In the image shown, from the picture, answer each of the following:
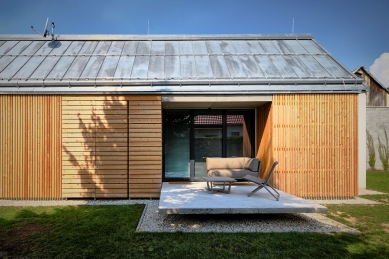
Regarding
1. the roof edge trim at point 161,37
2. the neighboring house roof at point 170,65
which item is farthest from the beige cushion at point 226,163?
the roof edge trim at point 161,37

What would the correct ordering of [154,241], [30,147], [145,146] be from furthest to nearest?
[145,146]
[30,147]
[154,241]

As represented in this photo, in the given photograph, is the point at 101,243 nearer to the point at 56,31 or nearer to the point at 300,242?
the point at 300,242

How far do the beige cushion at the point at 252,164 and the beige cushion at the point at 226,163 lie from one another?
0.13 meters

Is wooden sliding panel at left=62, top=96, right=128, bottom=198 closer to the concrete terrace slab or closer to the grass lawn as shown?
the concrete terrace slab

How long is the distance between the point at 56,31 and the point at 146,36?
12.3 ft

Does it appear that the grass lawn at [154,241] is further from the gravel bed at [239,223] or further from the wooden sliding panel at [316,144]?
the wooden sliding panel at [316,144]

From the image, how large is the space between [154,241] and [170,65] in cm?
621

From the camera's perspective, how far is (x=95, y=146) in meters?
7.76

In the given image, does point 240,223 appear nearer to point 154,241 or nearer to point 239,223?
point 239,223

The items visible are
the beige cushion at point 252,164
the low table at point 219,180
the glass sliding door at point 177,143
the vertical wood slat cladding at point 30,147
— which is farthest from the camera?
the glass sliding door at point 177,143

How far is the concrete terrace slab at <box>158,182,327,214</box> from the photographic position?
542cm

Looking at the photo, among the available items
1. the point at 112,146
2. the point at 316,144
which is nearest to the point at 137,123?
the point at 112,146

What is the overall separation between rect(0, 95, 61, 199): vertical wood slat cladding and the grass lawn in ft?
6.61

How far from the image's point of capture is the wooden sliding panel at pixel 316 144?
312 inches
